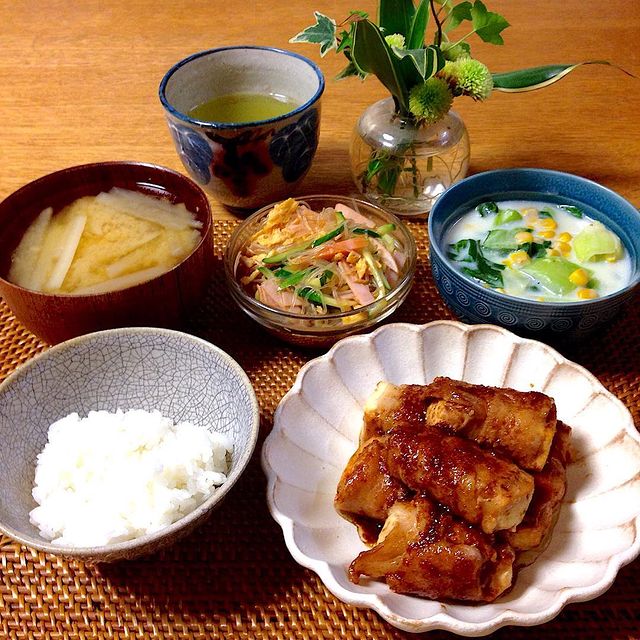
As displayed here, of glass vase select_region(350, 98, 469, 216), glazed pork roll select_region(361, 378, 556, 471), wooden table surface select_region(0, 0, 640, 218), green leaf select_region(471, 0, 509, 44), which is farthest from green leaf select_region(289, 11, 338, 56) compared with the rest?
glazed pork roll select_region(361, 378, 556, 471)

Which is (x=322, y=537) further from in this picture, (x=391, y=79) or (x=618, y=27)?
(x=618, y=27)

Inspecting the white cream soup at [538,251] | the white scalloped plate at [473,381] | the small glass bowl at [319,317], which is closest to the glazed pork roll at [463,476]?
the white scalloped plate at [473,381]

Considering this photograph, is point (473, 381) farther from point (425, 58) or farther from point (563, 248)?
point (425, 58)

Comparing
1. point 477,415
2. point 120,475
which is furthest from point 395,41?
point 120,475

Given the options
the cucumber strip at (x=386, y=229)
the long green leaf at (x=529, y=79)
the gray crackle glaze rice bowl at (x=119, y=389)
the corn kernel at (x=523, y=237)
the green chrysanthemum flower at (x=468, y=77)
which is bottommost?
the gray crackle glaze rice bowl at (x=119, y=389)

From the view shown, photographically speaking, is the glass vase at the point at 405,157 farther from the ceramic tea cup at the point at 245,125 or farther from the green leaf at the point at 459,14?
the green leaf at the point at 459,14

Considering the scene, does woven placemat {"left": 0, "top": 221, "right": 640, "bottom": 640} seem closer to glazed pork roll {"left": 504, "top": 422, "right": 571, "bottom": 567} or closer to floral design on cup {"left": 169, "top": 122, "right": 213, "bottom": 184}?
glazed pork roll {"left": 504, "top": 422, "right": 571, "bottom": 567}

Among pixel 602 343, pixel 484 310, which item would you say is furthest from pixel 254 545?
pixel 602 343
